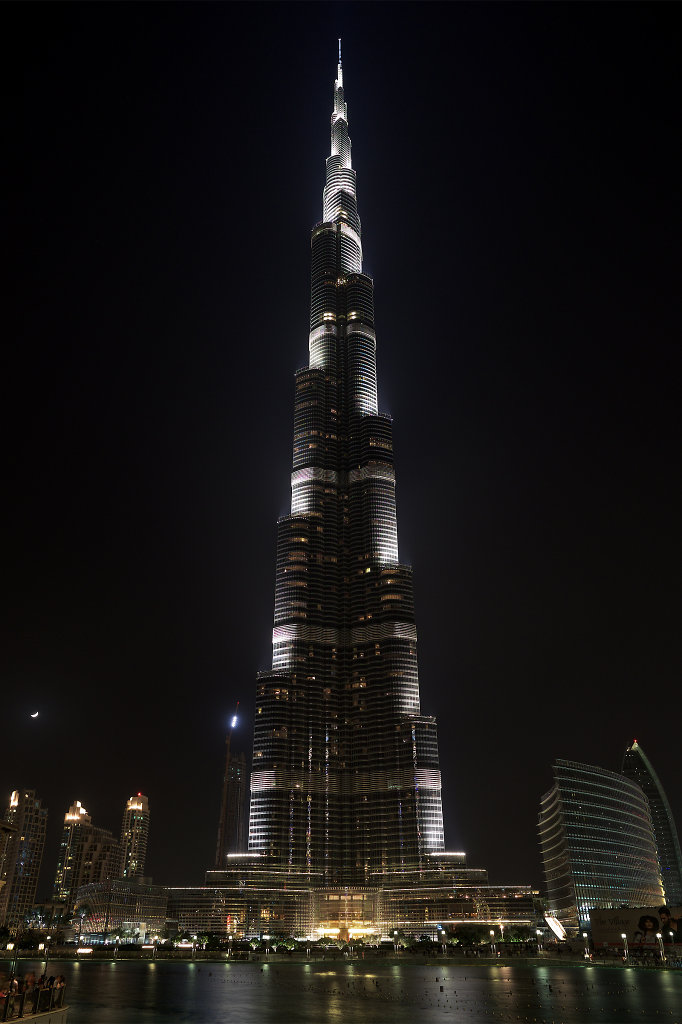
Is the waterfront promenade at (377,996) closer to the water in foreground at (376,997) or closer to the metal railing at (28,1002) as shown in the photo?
the water in foreground at (376,997)

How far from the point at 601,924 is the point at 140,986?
118m

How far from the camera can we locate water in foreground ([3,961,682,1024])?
2808 inches

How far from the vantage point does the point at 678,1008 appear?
75750 millimetres

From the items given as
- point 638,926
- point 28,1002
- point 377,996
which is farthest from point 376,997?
point 638,926

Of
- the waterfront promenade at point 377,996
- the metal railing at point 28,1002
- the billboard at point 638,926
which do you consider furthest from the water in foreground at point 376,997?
the metal railing at point 28,1002

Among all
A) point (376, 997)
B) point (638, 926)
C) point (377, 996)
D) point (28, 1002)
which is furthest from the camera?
point (638, 926)

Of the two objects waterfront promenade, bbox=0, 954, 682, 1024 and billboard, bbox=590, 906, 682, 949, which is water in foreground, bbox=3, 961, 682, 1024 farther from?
billboard, bbox=590, 906, 682, 949

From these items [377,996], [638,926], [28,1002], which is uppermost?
[638,926]

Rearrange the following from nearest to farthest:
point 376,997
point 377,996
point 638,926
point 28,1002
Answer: point 28,1002, point 376,997, point 377,996, point 638,926

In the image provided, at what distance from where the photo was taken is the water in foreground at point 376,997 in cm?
7131

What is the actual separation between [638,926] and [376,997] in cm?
10815

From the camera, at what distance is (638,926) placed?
172500 mm

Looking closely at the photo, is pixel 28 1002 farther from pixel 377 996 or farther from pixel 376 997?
pixel 377 996

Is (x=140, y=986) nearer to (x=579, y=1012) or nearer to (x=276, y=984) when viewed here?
(x=276, y=984)
